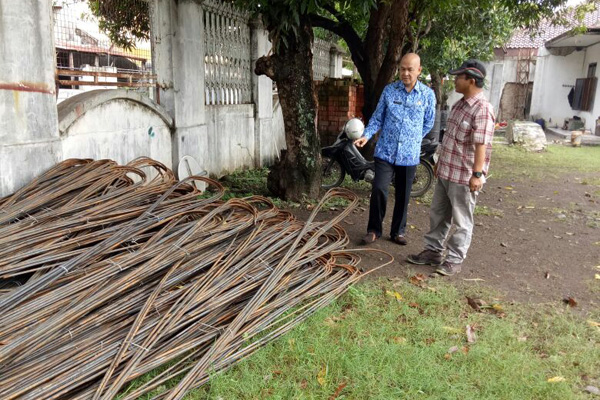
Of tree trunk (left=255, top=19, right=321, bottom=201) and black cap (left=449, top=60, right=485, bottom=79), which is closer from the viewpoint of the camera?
black cap (left=449, top=60, right=485, bottom=79)

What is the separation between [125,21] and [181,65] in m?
0.77

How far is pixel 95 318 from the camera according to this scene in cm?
255

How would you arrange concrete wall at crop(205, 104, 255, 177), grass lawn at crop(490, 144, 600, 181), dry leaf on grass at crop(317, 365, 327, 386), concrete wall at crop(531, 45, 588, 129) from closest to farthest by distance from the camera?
dry leaf on grass at crop(317, 365, 327, 386), concrete wall at crop(205, 104, 255, 177), grass lawn at crop(490, 144, 600, 181), concrete wall at crop(531, 45, 588, 129)

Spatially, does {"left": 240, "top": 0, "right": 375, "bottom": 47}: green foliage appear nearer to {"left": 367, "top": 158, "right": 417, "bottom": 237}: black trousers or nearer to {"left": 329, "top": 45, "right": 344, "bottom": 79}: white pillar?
{"left": 367, "top": 158, "right": 417, "bottom": 237}: black trousers

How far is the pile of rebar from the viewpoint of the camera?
2.34m

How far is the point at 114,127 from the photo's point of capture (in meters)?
4.80

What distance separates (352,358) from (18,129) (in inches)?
111

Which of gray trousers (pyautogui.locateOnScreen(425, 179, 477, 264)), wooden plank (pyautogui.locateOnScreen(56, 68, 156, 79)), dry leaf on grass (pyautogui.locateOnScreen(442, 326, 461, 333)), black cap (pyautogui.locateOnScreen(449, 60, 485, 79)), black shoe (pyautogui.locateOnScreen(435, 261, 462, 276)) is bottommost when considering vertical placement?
dry leaf on grass (pyautogui.locateOnScreen(442, 326, 461, 333))

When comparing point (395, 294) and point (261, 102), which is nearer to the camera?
point (395, 294)

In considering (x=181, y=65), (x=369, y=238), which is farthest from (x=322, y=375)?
(x=181, y=65)

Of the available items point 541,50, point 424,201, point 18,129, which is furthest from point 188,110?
point 541,50

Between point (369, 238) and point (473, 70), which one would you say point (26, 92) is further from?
point (473, 70)

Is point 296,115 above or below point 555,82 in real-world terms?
below

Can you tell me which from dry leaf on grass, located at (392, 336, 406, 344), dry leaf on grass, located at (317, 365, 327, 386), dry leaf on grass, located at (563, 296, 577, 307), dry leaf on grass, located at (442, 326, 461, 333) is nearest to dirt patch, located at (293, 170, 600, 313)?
dry leaf on grass, located at (563, 296, 577, 307)
